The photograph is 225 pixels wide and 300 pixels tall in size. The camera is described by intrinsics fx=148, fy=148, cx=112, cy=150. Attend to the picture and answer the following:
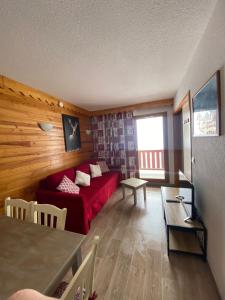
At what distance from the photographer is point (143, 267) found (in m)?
1.60

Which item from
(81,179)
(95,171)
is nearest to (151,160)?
(95,171)

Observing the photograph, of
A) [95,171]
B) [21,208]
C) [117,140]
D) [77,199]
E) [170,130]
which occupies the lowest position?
[77,199]

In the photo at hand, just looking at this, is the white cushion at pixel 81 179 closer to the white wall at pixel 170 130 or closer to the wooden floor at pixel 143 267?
the wooden floor at pixel 143 267

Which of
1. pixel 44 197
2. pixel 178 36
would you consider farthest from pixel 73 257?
pixel 178 36

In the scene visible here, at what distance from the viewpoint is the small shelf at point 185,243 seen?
1.73 meters

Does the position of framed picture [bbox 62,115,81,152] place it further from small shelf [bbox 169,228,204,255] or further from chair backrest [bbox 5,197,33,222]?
small shelf [bbox 169,228,204,255]

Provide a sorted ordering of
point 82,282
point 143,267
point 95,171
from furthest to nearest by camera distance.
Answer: point 95,171 → point 143,267 → point 82,282

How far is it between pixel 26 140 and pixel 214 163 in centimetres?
258

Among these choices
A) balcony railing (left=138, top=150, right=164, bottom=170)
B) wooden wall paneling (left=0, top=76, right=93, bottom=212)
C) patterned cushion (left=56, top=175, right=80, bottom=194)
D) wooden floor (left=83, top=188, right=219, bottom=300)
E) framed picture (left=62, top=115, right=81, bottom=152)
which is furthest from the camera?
balcony railing (left=138, top=150, right=164, bottom=170)

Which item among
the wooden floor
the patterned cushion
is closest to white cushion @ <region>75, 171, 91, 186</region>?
the patterned cushion

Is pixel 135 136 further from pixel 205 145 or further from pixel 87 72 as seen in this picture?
pixel 205 145

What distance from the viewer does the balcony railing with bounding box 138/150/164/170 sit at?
5206 millimetres

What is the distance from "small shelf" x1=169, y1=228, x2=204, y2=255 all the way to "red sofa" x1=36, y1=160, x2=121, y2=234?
1.22 meters

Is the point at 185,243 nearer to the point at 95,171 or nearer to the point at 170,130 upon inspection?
the point at 95,171
